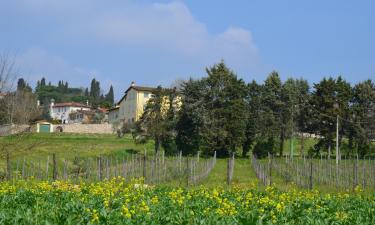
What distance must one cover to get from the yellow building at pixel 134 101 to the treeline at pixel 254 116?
3141cm

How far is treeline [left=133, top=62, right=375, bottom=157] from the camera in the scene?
51562mm

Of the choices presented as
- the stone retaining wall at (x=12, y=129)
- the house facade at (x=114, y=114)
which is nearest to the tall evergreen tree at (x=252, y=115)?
the stone retaining wall at (x=12, y=129)

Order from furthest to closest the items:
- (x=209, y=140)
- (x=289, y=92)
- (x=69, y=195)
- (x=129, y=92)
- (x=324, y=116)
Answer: (x=129, y=92)
(x=289, y=92)
(x=324, y=116)
(x=209, y=140)
(x=69, y=195)

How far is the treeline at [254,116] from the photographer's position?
51.6m

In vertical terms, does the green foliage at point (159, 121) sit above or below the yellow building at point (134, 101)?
below

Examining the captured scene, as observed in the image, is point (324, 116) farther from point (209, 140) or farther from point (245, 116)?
point (209, 140)

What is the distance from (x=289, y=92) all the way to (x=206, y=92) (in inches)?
447

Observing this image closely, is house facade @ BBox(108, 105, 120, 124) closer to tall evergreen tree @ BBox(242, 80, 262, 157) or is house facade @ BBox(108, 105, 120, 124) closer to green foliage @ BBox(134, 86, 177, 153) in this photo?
tall evergreen tree @ BBox(242, 80, 262, 157)

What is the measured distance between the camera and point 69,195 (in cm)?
1200

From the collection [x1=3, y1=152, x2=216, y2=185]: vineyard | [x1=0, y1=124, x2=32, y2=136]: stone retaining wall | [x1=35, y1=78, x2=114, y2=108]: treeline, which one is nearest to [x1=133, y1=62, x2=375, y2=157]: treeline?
[x1=3, y1=152, x2=216, y2=185]: vineyard

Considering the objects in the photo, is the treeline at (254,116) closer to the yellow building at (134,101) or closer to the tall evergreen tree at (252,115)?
the tall evergreen tree at (252,115)

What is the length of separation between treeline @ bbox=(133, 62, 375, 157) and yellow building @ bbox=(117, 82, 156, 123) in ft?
103

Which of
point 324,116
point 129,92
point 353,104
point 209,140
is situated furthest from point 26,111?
point 129,92

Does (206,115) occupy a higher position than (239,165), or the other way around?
(206,115)
